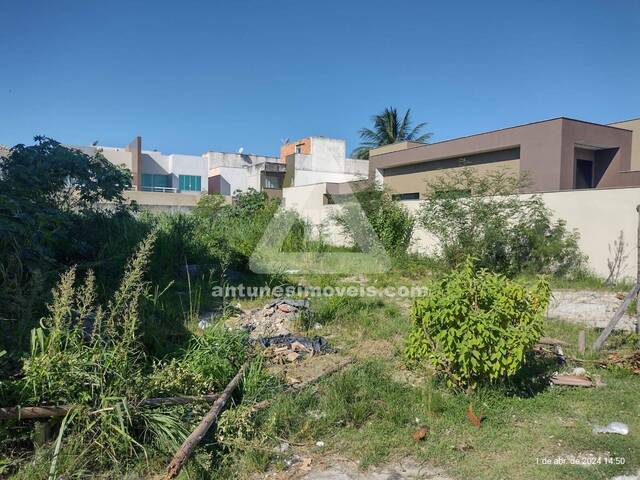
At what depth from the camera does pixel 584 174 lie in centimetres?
1542

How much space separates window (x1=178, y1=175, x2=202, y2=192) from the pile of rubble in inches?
1311

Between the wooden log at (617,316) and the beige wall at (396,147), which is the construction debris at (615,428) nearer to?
the wooden log at (617,316)

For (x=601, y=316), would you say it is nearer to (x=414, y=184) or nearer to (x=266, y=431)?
(x=266, y=431)

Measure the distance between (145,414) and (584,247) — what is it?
10.2 meters

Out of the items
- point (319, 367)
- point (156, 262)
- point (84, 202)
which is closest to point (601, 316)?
point (319, 367)

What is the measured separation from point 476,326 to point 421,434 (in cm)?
97

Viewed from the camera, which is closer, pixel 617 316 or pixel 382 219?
pixel 617 316

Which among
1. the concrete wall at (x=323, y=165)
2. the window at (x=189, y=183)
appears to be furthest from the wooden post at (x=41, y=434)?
the window at (x=189, y=183)

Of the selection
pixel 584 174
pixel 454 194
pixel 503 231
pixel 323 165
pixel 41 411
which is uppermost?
pixel 323 165

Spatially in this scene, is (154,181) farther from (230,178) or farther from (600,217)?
(600,217)

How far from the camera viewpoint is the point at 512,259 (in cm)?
1035

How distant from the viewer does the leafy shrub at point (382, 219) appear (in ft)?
44.9

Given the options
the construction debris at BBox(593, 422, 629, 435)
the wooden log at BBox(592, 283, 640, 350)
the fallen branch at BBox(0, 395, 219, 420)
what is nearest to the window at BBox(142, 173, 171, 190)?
the fallen branch at BBox(0, 395, 219, 420)

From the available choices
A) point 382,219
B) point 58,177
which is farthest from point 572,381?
point 382,219
